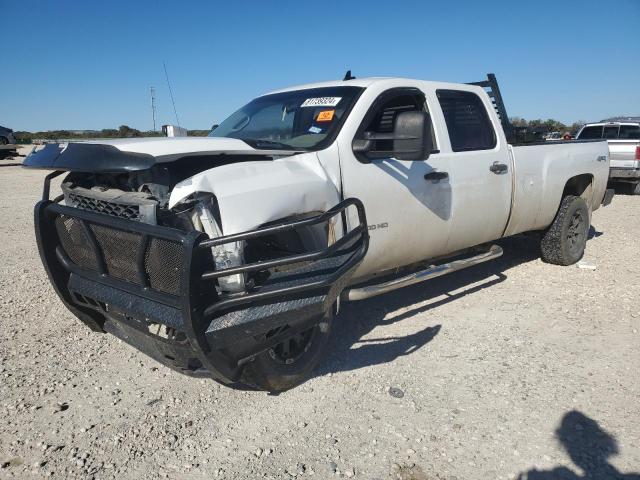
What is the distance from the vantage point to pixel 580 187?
6.13m

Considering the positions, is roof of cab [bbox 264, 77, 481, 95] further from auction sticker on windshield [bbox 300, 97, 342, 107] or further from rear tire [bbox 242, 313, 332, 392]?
rear tire [bbox 242, 313, 332, 392]

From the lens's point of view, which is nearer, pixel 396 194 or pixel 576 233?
pixel 396 194

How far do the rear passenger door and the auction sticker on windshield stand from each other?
0.92 meters

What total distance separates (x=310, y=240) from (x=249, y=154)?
651 millimetres

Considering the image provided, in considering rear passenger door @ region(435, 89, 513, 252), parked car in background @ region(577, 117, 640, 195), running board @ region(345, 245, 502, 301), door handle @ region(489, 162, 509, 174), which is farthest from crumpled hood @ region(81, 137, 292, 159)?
parked car in background @ region(577, 117, 640, 195)

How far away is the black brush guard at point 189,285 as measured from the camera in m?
2.37

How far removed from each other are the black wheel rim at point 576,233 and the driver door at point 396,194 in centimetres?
259

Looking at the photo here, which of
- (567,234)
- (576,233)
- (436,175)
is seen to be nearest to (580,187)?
(576,233)

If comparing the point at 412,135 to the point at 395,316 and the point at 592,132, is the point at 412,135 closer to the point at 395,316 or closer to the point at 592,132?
the point at 395,316

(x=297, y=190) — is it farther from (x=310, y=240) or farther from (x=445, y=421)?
(x=445, y=421)

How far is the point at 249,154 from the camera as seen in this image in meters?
2.96

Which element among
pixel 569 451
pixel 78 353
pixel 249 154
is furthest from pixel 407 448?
pixel 78 353

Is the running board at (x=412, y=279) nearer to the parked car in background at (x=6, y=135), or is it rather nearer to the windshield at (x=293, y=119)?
the windshield at (x=293, y=119)

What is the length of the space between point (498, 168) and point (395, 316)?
5.38 feet
